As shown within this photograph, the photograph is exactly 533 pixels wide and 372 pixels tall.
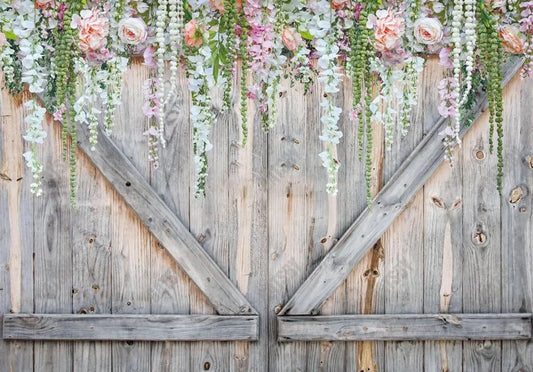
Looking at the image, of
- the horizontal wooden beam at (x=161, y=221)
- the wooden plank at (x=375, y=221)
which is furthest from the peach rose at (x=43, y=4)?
the wooden plank at (x=375, y=221)

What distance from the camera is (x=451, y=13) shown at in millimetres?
2924

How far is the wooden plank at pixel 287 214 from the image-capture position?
3.49 meters

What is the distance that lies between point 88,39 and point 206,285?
4.26ft

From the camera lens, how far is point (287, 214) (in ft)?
11.5

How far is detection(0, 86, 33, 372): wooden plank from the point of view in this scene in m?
3.53

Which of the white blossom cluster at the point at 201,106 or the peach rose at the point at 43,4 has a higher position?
the peach rose at the point at 43,4

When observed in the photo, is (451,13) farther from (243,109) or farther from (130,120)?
(130,120)

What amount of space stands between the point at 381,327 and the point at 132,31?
1774 millimetres

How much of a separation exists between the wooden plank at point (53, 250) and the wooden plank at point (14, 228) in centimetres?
5

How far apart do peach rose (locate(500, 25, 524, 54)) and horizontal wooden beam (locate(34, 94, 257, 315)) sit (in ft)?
5.36

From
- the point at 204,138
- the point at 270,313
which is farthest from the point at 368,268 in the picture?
the point at 204,138

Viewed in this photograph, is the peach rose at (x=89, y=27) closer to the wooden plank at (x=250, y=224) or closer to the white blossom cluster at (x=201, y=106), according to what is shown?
the white blossom cluster at (x=201, y=106)

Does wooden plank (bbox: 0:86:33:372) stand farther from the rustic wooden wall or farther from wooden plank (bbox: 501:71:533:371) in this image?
wooden plank (bbox: 501:71:533:371)

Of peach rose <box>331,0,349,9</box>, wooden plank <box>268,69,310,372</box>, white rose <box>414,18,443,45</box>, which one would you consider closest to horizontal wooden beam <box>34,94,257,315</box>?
wooden plank <box>268,69,310,372</box>
